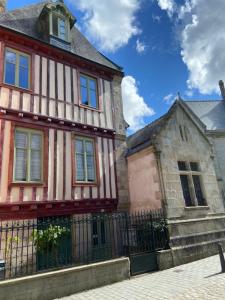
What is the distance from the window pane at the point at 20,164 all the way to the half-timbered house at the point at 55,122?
32 mm

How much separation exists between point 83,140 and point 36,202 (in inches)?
124

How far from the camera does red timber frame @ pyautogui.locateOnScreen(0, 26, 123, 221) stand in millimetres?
7493

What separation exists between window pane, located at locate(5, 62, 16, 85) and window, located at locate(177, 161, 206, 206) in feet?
24.4

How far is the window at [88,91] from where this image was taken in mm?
10281

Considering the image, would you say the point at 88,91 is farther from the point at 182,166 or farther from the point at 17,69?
the point at 182,166

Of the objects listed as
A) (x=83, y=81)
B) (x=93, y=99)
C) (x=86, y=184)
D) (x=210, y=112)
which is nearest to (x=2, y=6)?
(x=83, y=81)

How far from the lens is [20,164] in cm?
781

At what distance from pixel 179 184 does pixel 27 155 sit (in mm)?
5991

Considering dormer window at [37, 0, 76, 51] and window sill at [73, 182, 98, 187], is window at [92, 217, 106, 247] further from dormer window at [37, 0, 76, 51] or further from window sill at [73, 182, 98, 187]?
dormer window at [37, 0, 76, 51]

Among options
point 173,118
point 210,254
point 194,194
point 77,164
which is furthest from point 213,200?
point 77,164

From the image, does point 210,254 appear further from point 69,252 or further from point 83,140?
point 83,140

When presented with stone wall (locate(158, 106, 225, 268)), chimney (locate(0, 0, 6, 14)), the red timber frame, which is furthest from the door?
chimney (locate(0, 0, 6, 14))

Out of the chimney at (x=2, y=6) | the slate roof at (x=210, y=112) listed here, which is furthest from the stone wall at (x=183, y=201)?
the slate roof at (x=210, y=112)

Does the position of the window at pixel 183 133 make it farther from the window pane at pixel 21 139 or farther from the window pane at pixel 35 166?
the window pane at pixel 21 139
